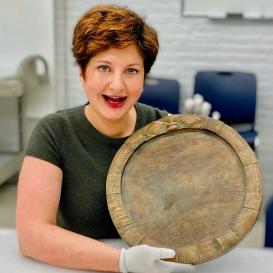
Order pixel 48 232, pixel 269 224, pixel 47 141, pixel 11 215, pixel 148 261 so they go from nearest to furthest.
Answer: pixel 148 261 → pixel 48 232 → pixel 47 141 → pixel 269 224 → pixel 11 215

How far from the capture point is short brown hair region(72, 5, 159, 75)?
1237mm

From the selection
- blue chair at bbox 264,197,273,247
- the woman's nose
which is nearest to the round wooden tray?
the woman's nose

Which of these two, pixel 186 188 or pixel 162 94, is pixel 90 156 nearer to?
pixel 186 188

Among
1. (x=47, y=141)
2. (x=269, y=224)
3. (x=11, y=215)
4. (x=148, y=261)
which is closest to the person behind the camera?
(x=148, y=261)

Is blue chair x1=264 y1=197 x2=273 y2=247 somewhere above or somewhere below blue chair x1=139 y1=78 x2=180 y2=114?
above

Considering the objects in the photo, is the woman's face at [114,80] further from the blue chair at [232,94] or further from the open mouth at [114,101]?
the blue chair at [232,94]

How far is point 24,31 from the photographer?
338 centimetres

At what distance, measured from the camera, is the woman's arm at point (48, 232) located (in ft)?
3.84

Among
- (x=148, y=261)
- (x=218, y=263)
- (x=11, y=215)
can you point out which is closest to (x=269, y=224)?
(x=218, y=263)

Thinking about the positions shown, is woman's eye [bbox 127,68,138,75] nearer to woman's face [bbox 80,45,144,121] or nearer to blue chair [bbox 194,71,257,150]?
woman's face [bbox 80,45,144,121]

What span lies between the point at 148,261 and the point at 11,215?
219 centimetres

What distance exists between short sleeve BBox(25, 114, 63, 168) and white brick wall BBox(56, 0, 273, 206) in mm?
2100

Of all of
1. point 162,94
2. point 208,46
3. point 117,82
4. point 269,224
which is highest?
point 117,82

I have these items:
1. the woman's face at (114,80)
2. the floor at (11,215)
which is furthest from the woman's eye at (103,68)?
the floor at (11,215)
